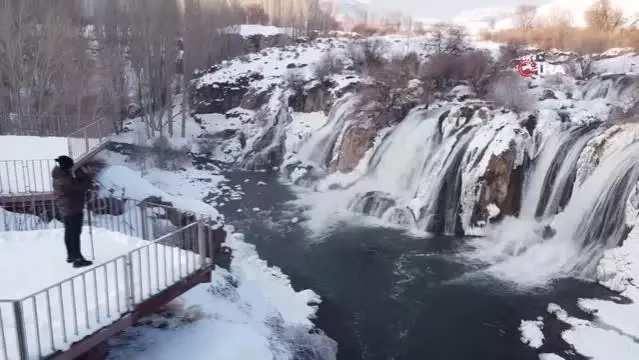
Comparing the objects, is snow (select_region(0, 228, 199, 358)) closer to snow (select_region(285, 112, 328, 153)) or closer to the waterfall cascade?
the waterfall cascade

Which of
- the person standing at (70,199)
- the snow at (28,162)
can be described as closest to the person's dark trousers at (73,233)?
the person standing at (70,199)

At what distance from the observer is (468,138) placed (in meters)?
19.0

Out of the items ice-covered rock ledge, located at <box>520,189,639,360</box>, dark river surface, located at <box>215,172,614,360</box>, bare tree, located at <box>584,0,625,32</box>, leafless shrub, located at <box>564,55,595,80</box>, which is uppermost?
bare tree, located at <box>584,0,625,32</box>

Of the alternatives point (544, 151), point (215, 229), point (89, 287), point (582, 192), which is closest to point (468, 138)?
point (544, 151)

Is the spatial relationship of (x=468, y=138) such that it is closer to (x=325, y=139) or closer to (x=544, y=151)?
(x=544, y=151)

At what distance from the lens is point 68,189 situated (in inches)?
289

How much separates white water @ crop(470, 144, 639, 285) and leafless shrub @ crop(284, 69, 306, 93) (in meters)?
19.6

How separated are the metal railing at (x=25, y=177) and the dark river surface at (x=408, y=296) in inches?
256

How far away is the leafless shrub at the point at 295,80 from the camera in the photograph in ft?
109

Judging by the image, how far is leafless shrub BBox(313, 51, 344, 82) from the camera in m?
33.1

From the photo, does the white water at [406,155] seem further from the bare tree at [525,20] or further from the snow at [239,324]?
the bare tree at [525,20]

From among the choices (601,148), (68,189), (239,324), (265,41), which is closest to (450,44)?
(601,148)

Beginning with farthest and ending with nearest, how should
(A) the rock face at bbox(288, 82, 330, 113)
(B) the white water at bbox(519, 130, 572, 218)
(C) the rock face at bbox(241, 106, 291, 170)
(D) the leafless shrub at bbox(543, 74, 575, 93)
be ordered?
(A) the rock face at bbox(288, 82, 330, 113), (C) the rock face at bbox(241, 106, 291, 170), (D) the leafless shrub at bbox(543, 74, 575, 93), (B) the white water at bbox(519, 130, 572, 218)

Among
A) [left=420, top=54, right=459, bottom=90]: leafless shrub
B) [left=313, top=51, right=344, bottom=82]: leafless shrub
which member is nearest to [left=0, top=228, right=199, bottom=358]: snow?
[left=420, top=54, right=459, bottom=90]: leafless shrub
